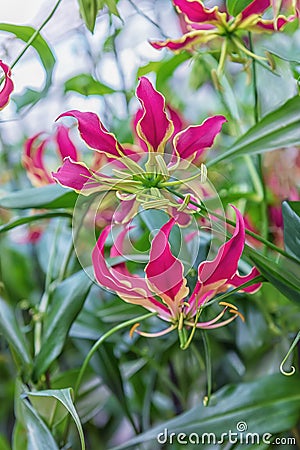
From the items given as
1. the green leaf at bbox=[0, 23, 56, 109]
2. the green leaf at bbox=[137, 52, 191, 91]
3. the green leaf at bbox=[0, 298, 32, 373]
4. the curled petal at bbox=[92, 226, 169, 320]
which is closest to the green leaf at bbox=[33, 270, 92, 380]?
the green leaf at bbox=[0, 298, 32, 373]

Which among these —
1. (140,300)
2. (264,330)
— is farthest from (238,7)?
(264,330)

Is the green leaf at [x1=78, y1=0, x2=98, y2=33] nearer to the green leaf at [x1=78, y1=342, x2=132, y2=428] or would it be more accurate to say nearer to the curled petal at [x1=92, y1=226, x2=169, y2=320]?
the curled petal at [x1=92, y1=226, x2=169, y2=320]

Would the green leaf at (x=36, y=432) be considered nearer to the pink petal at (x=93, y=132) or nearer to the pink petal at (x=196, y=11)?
the pink petal at (x=93, y=132)

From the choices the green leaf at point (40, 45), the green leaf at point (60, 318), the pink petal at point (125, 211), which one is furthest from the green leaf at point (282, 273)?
the green leaf at point (40, 45)

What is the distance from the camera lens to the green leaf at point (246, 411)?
73cm

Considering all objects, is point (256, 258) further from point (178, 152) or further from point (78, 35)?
point (78, 35)

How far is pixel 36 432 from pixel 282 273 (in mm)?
301

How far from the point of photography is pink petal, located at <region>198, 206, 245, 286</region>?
510 mm

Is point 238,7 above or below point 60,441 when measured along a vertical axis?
above

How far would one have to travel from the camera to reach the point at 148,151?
0.54 metres

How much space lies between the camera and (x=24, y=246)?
1362mm

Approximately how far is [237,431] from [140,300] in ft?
0.81

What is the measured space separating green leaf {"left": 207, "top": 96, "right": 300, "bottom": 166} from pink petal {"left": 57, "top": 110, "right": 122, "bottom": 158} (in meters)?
0.19

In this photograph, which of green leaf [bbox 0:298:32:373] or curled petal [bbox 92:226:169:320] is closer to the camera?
curled petal [bbox 92:226:169:320]
